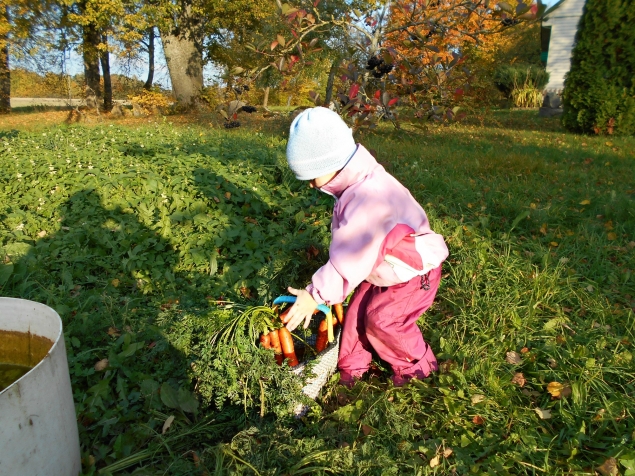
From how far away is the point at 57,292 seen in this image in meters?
3.00

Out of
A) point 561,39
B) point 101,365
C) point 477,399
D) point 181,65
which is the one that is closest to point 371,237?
point 477,399

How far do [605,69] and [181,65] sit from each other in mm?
13160

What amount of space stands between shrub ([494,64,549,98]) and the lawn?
13481 mm

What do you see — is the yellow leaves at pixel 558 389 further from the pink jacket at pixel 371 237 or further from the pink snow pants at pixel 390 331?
the pink jacket at pixel 371 237

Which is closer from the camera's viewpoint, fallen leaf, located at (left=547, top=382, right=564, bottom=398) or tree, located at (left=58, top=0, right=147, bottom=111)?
fallen leaf, located at (left=547, top=382, right=564, bottom=398)

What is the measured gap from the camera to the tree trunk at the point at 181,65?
16.1 m

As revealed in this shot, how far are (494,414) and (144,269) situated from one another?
2504 millimetres

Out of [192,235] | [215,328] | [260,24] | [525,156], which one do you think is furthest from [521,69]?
[215,328]

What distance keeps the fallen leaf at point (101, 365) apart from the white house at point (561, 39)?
20644 millimetres

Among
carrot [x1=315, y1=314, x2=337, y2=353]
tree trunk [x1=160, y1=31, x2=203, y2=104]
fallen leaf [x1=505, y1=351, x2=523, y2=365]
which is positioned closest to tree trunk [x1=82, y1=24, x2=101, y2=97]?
tree trunk [x1=160, y1=31, x2=203, y2=104]

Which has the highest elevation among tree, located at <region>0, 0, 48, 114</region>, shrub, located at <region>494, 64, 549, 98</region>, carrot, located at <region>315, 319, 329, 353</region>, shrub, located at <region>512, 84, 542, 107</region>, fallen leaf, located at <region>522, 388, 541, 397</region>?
tree, located at <region>0, 0, 48, 114</region>

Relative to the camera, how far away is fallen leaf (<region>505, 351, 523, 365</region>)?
2408mm

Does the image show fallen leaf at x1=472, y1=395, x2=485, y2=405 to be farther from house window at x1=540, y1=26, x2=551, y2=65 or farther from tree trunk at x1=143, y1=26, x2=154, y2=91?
house window at x1=540, y1=26, x2=551, y2=65

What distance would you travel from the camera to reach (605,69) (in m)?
8.39
